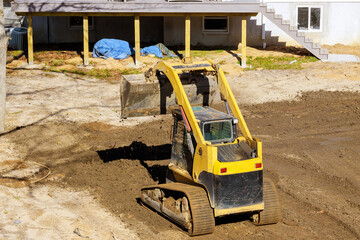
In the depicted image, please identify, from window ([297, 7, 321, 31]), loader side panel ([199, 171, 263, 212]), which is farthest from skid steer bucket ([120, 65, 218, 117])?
window ([297, 7, 321, 31])

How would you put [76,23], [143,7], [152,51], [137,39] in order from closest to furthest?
[143,7]
[137,39]
[152,51]
[76,23]

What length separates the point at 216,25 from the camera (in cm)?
3266

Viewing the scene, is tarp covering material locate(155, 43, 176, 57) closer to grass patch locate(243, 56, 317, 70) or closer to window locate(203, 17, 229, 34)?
window locate(203, 17, 229, 34)

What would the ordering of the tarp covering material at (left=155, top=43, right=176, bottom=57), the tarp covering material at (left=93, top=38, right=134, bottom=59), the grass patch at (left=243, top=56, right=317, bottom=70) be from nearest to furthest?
the grass patch at (left=243, top=56, right=317, bottom=70) < the tarp covering material at (left=93, top=38, right=134, bottom=59) < the tarp covering material at (left=155, top=43, right=176, bottom=57)

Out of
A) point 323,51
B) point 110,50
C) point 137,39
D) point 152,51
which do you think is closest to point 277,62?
point 323,51

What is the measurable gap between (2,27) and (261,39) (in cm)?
1710

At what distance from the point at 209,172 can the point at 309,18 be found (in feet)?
76.8

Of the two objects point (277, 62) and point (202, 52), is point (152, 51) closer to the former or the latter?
point (202, 52)

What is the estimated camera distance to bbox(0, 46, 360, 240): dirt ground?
482 inches

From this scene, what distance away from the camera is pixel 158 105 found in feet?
47.4

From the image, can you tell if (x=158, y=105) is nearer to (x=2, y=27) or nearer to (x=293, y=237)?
(x=293, y=237)

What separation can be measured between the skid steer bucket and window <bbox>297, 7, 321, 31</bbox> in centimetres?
1945

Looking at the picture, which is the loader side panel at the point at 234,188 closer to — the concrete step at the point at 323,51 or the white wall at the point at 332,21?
the concrete step at the point at 323,51

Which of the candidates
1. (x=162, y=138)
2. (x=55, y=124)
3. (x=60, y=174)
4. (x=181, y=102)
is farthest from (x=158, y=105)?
(x=55, y=124)
